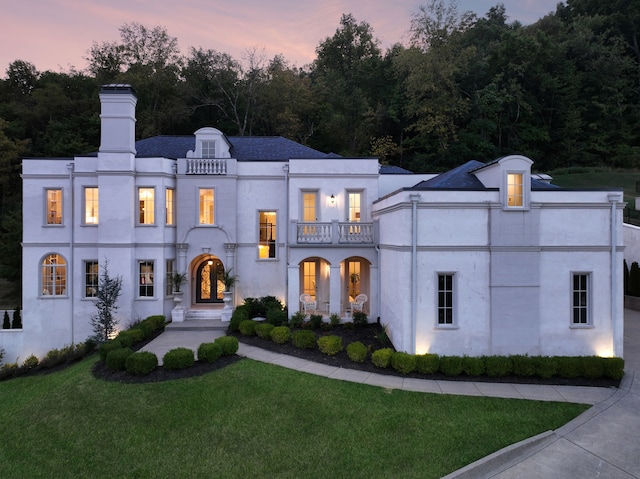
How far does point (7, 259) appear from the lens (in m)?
26.8

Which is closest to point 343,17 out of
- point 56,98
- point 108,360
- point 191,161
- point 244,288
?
point 56,98

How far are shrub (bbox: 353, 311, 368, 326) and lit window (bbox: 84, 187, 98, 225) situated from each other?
533 inches

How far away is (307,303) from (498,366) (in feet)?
27.4

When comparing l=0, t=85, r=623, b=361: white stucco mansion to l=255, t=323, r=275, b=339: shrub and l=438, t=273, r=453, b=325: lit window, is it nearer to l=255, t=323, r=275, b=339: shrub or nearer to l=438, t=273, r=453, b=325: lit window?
l=438, t=273, r=453, b=325: lit window

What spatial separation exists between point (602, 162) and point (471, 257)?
4172 cm

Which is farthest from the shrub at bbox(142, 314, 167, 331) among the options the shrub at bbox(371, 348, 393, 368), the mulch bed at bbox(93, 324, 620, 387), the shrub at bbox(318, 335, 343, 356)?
the shrub at bbox(371, 348, 393, 368)

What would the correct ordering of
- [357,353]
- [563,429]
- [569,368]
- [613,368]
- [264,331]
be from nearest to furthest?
[563,429]
[613,368]
[569,368]
[357,353]
[264,331]

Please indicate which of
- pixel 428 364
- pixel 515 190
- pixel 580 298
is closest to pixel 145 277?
pixel 428 364

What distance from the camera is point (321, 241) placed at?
17.2 m

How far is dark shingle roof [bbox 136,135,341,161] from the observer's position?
2027 cm

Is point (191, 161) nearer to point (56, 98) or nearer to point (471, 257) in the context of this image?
point (471, 257)

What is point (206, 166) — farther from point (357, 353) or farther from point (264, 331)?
point (357, 353)

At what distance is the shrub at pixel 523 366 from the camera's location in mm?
11633

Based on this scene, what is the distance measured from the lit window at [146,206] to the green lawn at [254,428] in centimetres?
851
